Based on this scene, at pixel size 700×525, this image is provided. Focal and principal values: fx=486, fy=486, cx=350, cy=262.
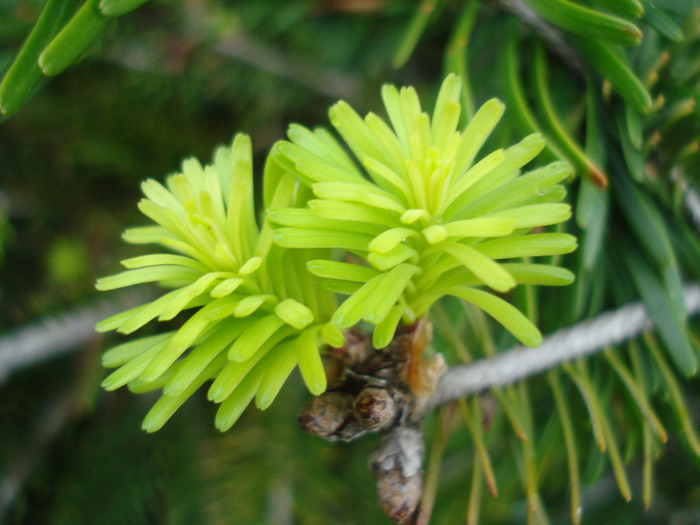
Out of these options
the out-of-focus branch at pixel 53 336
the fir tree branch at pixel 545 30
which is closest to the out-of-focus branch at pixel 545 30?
the fir tree branch at pixel 545 30

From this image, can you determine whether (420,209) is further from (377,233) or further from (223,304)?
(223,304)

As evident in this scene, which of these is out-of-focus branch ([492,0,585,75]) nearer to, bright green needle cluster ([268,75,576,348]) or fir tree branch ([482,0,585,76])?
fir tree branch ([482,0,585,76])

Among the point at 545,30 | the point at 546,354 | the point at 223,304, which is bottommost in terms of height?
the point at 546,354

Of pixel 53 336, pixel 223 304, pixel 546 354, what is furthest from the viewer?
pixel 53 336

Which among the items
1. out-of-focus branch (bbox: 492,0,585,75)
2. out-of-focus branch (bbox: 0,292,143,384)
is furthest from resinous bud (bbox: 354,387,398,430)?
out-of-focus branch (bbox: 0,292,143,384)

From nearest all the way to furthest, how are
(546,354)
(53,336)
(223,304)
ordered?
1. (223,304)
2. (546,354)
3. (53,336)

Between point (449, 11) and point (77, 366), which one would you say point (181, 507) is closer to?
point (77, 366)

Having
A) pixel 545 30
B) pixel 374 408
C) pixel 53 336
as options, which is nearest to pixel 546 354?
pixel 374 408
